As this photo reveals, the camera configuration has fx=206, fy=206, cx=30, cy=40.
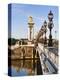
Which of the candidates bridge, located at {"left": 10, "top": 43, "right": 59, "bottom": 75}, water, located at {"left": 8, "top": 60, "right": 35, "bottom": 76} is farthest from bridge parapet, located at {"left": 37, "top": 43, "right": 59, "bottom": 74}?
water, located at {"left": 8, "top": 60, "right": 35, "bottom": 76}

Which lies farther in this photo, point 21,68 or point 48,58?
point 48,58

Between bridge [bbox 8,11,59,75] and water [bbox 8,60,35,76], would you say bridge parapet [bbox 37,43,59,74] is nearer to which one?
bridge [bbox 8,11,59,75]

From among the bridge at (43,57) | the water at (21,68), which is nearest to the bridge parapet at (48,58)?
the bridge at (43,57)

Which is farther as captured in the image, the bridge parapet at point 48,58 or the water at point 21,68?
the bridge parapet at point 48,58

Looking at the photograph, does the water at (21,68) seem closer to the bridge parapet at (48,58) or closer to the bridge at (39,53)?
the bridge at (39,53)

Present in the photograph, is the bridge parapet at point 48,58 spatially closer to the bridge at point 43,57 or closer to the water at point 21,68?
the bridge at point 43,57

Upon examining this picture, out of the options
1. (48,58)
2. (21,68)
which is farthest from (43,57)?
(21,68)

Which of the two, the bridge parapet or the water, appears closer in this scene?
the water

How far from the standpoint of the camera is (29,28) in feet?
6.84

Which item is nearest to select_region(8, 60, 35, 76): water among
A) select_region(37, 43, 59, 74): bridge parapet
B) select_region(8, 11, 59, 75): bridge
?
select_region(8, 11, 59, 75): bridge

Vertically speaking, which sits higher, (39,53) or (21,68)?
(39,53)

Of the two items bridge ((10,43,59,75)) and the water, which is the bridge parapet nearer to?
bridge ((10,43,59,75))

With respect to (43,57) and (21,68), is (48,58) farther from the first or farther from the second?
(21,68)
